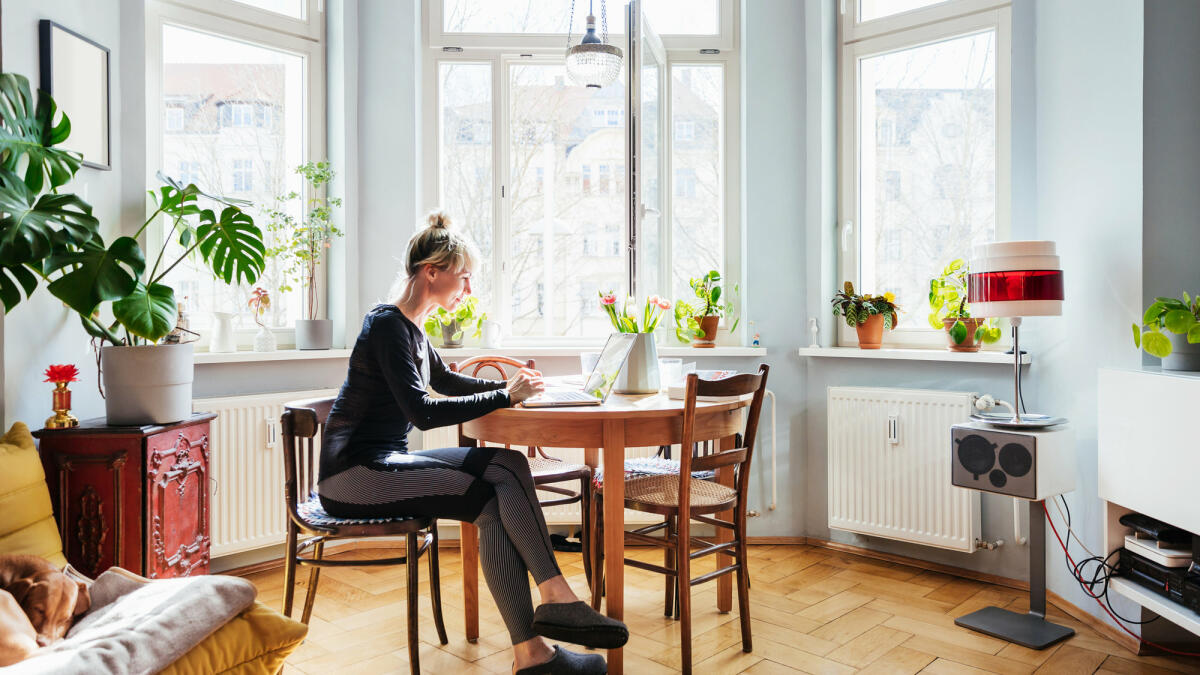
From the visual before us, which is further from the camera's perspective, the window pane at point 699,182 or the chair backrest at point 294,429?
the window pane at point 699,182

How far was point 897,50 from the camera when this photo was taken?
131 inches

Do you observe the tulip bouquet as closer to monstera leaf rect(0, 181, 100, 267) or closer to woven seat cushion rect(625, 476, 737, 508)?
woven seat cushion rect(625, 476, 737, 508)

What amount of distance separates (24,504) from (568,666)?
1.34 metres

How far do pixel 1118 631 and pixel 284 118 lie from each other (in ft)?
12.0

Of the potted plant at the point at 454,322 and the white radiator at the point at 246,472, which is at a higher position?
the potted plant at the point at 454,322

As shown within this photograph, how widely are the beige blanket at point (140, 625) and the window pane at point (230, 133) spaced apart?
5.56 feet

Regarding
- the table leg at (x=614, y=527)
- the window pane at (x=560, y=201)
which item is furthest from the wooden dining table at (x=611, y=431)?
the window pane at (x=560, y=201)

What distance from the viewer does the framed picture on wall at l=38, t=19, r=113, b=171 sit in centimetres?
234

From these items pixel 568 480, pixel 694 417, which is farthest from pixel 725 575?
pixel 694 417

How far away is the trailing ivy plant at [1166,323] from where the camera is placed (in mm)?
2037

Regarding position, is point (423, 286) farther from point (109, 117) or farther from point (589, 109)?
point (589, 109)

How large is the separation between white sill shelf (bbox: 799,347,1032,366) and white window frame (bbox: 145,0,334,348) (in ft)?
7.11

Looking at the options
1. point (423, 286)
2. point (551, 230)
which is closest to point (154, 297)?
point (423, 286)

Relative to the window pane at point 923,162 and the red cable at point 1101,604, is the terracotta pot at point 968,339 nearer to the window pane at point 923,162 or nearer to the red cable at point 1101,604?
the window pane at point 923,162
